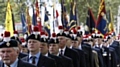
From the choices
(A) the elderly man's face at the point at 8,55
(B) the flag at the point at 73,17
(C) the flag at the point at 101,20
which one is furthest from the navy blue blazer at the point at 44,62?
(C) the flag at the point at 101,20

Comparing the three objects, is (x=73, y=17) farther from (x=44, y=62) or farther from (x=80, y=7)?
(x=80, y=7)

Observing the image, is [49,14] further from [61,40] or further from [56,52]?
[56,52]

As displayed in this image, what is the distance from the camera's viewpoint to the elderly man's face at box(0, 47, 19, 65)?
5374 millimetres

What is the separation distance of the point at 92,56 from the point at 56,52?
3045 millimetres

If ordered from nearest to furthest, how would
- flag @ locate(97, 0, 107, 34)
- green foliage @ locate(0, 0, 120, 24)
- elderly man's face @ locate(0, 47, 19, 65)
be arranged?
1. elderly man's face @ locate(0, 47, 19, 65)
2. flag @ locate(97, 0, 107, 34)
3. green foliage @ locate(0, 0, 120, 24)

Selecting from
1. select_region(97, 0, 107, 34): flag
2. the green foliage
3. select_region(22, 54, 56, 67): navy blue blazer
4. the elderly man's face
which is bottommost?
select_region(22, 54, 56, 67): navy blue blazer

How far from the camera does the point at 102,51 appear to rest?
12.7 metres

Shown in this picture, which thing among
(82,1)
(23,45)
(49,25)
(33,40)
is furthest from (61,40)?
(82,1)

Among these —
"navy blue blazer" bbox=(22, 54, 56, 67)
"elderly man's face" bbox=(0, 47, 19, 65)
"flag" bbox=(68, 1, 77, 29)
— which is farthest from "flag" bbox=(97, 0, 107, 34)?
"elderly man's face" bbox=(0, 47, 19, 65)

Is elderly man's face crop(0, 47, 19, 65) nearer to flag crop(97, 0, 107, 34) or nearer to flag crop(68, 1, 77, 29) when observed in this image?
flag crop(68, 1, 77, 29)

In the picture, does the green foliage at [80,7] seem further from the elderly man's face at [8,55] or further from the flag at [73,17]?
the elderly man's face at [8,55]

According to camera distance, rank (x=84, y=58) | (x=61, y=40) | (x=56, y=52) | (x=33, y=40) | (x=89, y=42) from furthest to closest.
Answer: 1. (x=89, y=42)
2. (x=84, y=58)
3. (x=61, y=40)
4. (x=56, y=52)
5. (x=33, y=40)

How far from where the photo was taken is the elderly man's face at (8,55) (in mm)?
5374

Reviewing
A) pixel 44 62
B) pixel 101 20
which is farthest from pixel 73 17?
pixel 44 62
